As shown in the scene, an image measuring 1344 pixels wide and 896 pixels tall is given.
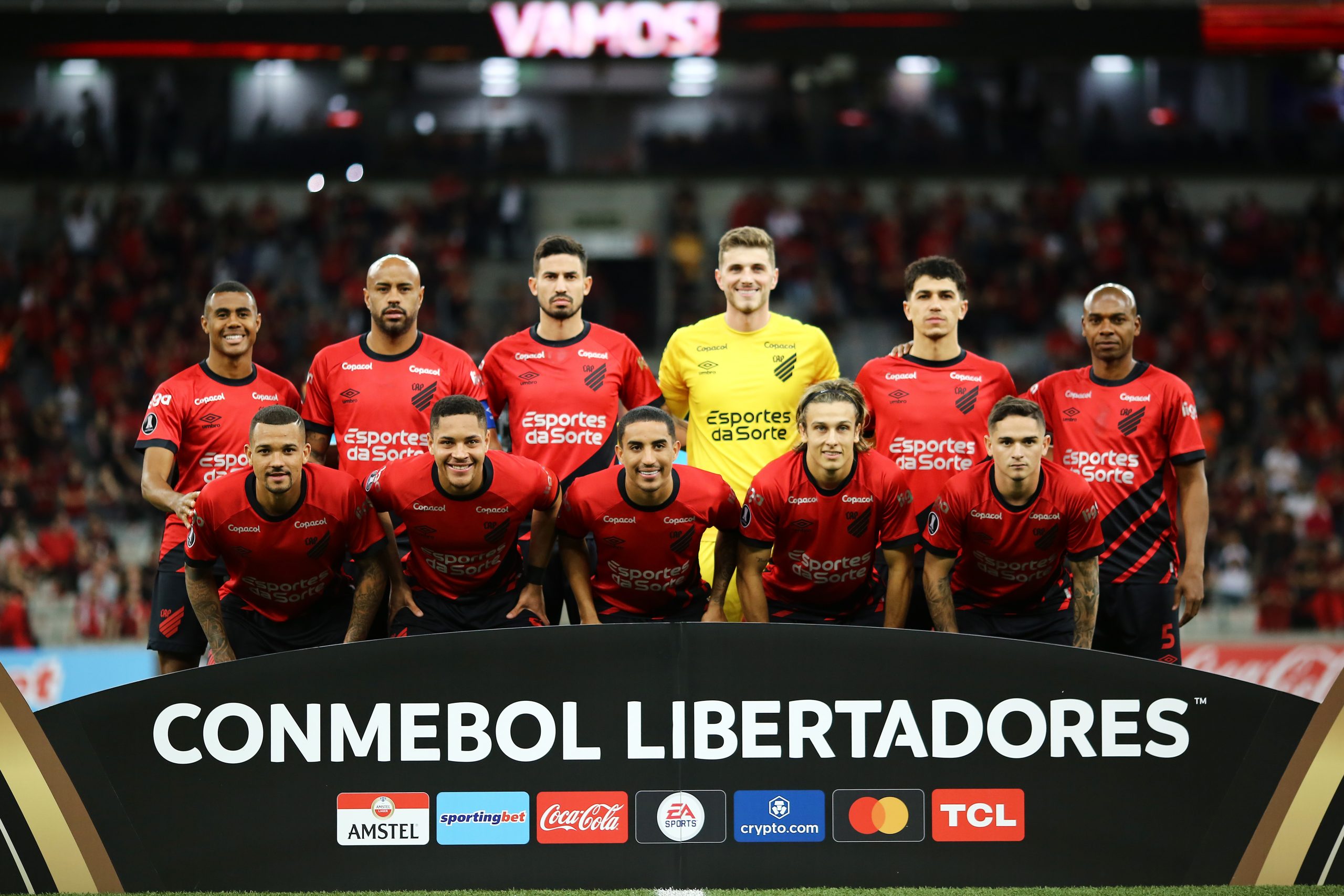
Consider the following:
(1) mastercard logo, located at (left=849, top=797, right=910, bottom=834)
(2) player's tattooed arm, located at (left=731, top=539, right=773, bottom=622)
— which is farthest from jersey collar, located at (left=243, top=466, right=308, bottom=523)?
(1) mastercard logo, located at (left=849, top=797, right=910, bottom=834)

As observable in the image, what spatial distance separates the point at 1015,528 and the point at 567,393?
7.18ft

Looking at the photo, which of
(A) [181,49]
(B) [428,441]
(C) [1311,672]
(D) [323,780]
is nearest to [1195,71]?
(C) [1311,672]

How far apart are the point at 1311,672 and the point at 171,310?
15.2m

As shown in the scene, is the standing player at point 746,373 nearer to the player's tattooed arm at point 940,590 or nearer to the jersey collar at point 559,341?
the jersey collar at point 559,341

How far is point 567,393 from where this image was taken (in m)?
6.20

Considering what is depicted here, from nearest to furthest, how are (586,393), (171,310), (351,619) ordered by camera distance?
(351,619) → (586,393) → (171,310)

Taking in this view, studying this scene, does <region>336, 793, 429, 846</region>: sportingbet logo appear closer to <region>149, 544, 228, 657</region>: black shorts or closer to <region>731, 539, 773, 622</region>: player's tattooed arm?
<region>731, 539, 773, 622</region>: player's tattooed arm

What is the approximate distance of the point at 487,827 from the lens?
4.61 metres

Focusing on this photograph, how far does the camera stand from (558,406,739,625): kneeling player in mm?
5406

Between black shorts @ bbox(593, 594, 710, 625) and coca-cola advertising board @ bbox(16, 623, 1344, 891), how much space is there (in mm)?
1067

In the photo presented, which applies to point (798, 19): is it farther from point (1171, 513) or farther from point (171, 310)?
point (1171, 513)

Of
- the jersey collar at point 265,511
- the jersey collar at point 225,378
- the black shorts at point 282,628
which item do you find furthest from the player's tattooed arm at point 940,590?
the jersey collar at point 225,378

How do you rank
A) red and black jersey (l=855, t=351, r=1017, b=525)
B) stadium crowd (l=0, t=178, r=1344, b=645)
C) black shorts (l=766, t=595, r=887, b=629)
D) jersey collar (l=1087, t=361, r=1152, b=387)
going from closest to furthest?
black shorts (l=766, t=595, r=887, b=629), red and black jersey (l=855, t=351, r=1017, b=525), jersey collar (l=1087, t=361, r=1152, b=387), stadium crowd (l=0, t=178, r=1344, b=645)

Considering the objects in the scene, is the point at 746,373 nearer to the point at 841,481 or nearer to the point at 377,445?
the point at 841,481
